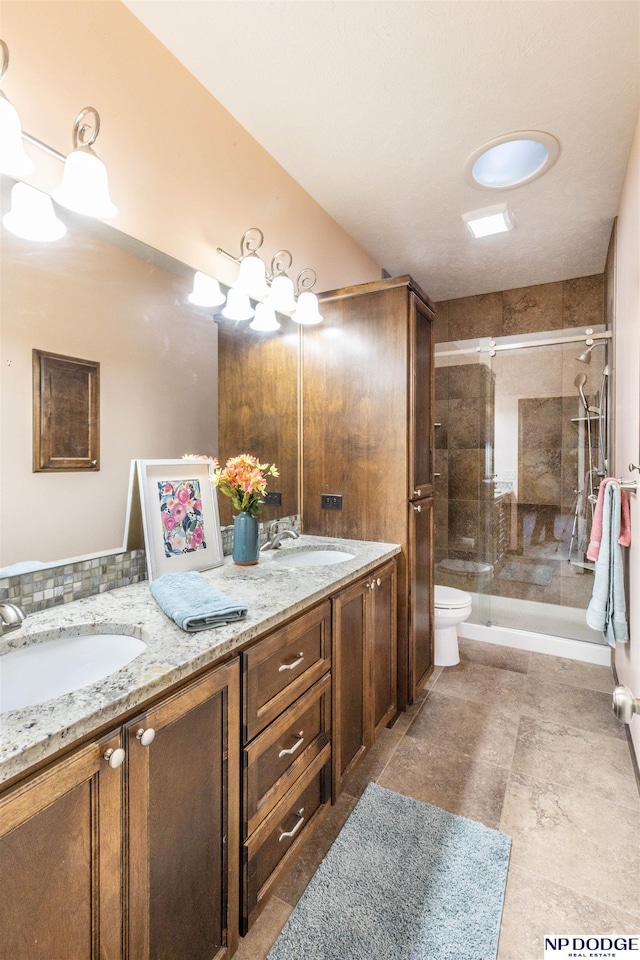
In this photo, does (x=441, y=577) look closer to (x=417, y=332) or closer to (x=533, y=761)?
(x=533, y=761)

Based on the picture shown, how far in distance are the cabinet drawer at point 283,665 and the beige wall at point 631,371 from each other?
1.27 m

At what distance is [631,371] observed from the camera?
1839 millimetres

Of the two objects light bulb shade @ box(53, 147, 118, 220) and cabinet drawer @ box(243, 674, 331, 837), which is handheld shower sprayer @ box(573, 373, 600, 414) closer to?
cabinet drawer @ box(243, 674, 331, 837)

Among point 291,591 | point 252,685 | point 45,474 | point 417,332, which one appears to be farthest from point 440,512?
point 45,474

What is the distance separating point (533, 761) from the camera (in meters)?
1.86

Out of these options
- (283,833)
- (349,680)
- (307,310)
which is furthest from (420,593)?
(307,310)

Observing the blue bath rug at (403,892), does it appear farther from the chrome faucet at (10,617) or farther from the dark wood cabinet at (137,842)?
the chrome faucet at (10,617)

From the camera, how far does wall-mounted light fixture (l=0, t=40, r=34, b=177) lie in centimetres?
99

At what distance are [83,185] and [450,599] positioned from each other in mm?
2572

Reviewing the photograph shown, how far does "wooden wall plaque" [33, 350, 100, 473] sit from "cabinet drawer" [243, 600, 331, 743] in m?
0.74

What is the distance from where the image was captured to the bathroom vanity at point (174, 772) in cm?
67

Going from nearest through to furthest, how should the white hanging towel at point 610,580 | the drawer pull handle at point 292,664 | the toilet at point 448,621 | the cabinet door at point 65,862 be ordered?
1. the cabinet door at point 65,862
2. the drawer pull handle at point 292,664
3. the white hanging towel at point 610,580
4. the toilet at point 448,621

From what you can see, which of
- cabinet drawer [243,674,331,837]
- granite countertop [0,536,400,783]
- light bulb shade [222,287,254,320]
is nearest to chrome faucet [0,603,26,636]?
granite countertop [0,536,400,783]

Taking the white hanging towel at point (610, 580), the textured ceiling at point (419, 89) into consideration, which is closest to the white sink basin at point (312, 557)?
the white hanging towel at point (610, 580)
